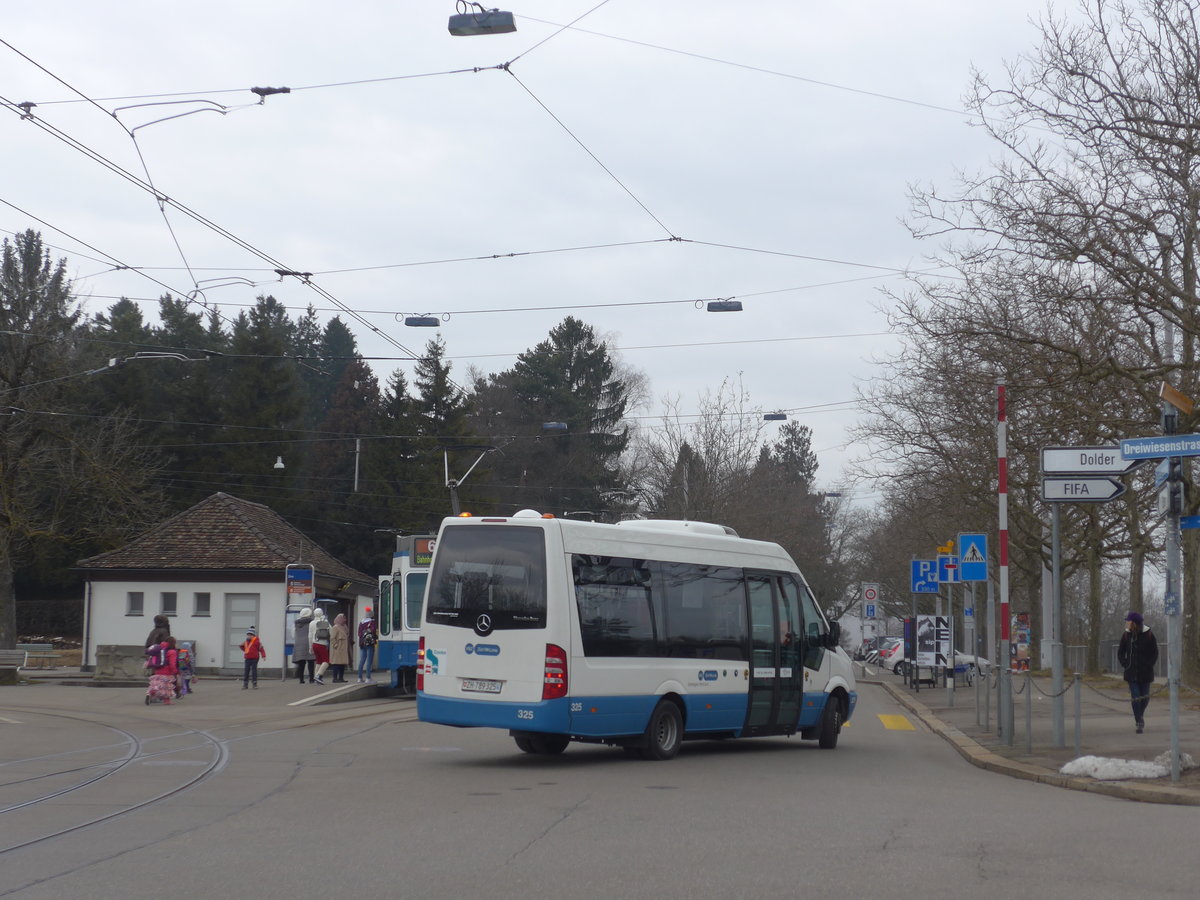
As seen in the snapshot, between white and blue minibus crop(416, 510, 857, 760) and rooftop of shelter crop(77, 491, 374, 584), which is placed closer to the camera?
white and blue minibus crop(416, 510, 857, 760)

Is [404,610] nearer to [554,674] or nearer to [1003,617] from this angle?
[1003,617]

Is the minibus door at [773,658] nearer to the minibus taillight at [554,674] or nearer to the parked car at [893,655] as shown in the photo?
the minibus taillight at [554,674]

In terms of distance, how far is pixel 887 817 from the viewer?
1080 centimetres

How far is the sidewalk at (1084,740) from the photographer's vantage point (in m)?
13.0

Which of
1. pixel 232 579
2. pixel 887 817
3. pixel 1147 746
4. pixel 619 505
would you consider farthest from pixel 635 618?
pixel 619 505

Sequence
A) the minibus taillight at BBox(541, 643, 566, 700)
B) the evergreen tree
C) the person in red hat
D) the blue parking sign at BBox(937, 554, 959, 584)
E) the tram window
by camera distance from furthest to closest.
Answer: the evergreen tree → the person in red hat → the tram window → the blue parking sign at BBox(937, 554, 959, 584) → the minibus taillight at BBox(541, 643, 566, 700)

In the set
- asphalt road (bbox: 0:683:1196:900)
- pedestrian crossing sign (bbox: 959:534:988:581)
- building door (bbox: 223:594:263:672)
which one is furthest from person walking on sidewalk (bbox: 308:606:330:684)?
pedestrian crossing sign (bbox: 959:534:988:581)

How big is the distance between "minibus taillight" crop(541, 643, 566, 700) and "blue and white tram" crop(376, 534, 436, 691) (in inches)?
618

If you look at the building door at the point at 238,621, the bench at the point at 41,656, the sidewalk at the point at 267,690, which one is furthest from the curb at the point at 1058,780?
the bench at the point at 41,656

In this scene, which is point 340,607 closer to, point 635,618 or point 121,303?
point 635,618

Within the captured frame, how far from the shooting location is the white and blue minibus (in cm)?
1476

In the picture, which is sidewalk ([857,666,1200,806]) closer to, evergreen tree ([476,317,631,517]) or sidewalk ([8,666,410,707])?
sidewalk ([8,666,410,707])

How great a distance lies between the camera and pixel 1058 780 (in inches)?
544

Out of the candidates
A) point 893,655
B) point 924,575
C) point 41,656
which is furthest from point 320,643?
point 893,655
